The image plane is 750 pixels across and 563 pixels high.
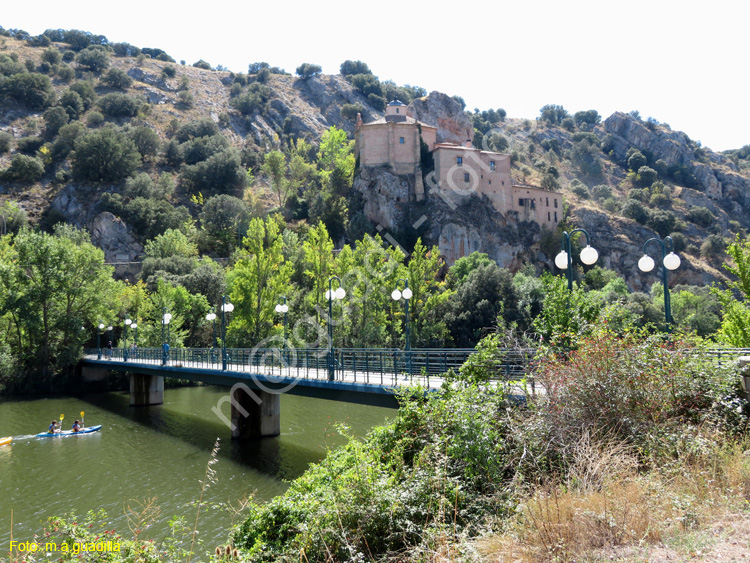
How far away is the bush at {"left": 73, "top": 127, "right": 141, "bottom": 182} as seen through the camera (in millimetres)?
76500

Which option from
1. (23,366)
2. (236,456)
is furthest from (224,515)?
(23,366)

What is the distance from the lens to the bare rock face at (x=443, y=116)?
90.2 m

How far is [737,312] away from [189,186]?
270 ft

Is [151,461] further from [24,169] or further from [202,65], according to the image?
[202,65]

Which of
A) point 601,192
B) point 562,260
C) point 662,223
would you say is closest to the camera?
point 562,260

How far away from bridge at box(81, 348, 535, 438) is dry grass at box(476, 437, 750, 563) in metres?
3.85

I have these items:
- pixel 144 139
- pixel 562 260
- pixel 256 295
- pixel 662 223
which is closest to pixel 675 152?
pixel 662 223

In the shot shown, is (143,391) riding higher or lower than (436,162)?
lower

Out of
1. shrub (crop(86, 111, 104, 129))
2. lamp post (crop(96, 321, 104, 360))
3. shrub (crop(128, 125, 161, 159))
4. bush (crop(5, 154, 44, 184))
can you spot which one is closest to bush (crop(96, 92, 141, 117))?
shrub (crop(86, 111, 104, 129))

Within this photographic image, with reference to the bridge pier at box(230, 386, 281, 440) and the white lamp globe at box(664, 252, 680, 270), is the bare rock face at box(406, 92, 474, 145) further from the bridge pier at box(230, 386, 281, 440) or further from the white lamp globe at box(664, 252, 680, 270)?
the white lamp globe at box(664, 252, 680, 270)

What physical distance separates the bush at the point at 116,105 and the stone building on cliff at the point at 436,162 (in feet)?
171

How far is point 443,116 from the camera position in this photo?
91.5m

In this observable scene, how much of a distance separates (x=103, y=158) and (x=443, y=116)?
54.8m

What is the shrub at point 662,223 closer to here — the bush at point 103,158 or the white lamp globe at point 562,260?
the bush at point 103,158
